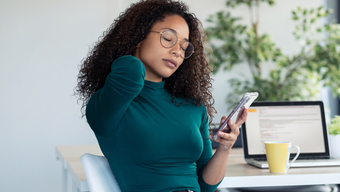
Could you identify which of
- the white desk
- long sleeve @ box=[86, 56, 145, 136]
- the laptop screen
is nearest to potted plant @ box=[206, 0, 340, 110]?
the laptop screen

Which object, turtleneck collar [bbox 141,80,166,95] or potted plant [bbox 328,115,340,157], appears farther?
Result: potted plant [bbox 328,115,340,157]

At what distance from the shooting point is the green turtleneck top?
0.84m

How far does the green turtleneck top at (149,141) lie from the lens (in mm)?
840

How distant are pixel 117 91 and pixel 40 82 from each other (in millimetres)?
2464

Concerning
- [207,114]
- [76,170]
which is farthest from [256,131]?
[76,170]

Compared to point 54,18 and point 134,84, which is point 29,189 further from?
point 134,84

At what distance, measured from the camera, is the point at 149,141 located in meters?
0.87

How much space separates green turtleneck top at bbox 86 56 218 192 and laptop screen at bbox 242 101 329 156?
18.3 inches

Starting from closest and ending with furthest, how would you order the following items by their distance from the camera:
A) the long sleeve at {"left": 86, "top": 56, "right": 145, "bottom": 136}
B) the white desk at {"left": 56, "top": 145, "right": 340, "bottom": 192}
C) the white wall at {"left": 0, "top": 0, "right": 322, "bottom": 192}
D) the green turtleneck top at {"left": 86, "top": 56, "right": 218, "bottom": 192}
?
the long sleeve at {"left": 86, "top": 56, "right": 145, "bottom": 136}, the green turtleneck top at {"left": 86, "top": 56, "right": 218, "bottom": 192}, the white desk at {"left": 56, "top": 145, "right": 340, "bottom": 192}, the white wall at {"left": 0, "top": 0, "right": 322, "bottom": 192}

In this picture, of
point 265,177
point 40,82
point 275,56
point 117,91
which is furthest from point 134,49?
point 275,56

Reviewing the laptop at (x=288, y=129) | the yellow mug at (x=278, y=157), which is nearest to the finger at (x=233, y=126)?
the yellow mug at (x=278, y=157)

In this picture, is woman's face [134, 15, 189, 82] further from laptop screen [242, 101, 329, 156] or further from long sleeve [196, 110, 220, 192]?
laptop screen [242, 101, 329, 156]

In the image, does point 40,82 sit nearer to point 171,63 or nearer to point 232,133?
point 171,63

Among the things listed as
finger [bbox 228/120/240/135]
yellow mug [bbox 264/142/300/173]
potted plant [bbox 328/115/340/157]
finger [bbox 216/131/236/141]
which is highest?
finger [bbox 228/120/240/135]
